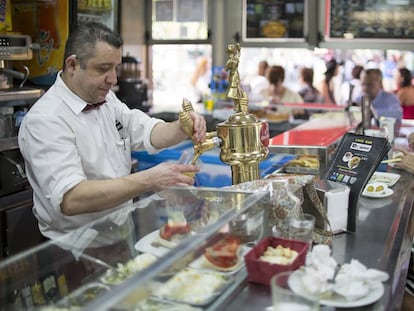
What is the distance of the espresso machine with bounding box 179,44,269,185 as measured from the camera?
1.77 meters

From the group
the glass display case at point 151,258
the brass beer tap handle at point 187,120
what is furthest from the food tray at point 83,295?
the brass beer tap handle at point 187,120

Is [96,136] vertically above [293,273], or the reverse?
[96,136]

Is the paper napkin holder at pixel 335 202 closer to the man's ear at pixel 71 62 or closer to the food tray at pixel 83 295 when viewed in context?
the food tray at pixel 83 295

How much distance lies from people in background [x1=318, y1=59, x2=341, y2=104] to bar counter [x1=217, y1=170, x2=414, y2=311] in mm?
3667

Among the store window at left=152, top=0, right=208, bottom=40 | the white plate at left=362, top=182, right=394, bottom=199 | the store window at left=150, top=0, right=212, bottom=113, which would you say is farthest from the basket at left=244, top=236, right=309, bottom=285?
the store window at left=152, top=0, right=208, bottom=40

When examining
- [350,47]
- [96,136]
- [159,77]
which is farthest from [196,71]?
[96,136]

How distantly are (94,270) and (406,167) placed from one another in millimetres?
1938

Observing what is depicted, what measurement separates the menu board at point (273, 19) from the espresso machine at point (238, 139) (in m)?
4.30

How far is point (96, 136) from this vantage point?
7.06ft

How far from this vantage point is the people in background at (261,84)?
6.19m

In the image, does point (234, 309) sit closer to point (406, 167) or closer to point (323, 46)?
point (406, 167)

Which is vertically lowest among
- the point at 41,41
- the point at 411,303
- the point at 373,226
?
the point at 411,303

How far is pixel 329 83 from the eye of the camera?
6062 millimetres

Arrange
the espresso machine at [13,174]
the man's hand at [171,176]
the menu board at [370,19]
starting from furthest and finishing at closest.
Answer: the menu board at [370,19] → the espresso machine at [13,174] → the man's hand at [171,176]
